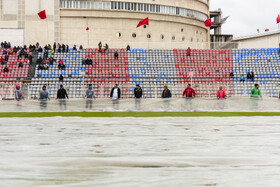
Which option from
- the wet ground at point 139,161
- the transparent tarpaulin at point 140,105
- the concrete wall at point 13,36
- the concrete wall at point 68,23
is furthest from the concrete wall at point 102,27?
the wet ground at point 139,161

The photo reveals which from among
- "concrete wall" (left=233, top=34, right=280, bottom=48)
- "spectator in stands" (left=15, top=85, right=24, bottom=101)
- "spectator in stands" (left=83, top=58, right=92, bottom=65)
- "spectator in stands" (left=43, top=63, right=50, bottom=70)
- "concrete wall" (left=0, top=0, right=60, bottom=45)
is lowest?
"spectator in stands" (left=15, top=85, right=24, bottom=101)

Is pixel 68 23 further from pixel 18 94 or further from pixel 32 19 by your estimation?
pixel 18 94

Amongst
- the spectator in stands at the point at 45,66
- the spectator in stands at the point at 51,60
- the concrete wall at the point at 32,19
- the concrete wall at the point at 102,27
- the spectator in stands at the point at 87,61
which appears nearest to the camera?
the spectator in stands at the point at 45,66

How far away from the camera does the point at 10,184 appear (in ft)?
13.6

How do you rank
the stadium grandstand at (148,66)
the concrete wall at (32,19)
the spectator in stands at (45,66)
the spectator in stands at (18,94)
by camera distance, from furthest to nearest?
the concrete wall at (32,19) → the spectator in stands at (45,66) → the stadium grandstand at (148,66) → the spectator in stands at (18,94)

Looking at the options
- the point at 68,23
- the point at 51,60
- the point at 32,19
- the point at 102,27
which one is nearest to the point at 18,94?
the point at 51,60

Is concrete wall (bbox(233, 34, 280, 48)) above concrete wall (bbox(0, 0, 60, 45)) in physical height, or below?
below

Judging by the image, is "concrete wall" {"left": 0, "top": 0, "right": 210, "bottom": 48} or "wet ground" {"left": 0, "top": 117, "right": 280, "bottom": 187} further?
"concrete wall" {"left": 0, "top": 0, "right": 210, "bottom": 48}

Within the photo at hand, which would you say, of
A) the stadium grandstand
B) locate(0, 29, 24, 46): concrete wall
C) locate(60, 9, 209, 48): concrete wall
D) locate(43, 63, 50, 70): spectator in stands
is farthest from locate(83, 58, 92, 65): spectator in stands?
locate(0, 29, 24, 46): concrete wall

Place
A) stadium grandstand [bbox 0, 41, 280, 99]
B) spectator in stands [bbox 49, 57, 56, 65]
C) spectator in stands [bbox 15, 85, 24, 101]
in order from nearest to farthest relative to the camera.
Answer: spectator in stands [bbox 15, 85, 24, 101]
stadium grandstand [bbox 0, 41, 280, 99]
spectator in stands [bbox 49, 57, 56, 65]

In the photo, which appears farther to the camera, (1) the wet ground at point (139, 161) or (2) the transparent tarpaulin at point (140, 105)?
(2) the transparent tarpaulin at point (140, 105)

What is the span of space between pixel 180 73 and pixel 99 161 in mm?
40349

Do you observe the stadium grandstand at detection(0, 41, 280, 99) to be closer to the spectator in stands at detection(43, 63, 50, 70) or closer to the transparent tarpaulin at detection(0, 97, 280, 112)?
the spectator in stands at detection(43, 63, 50, 70)

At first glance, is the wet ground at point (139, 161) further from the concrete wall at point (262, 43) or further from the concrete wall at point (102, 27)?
the concrete wall at point (102, 27)
